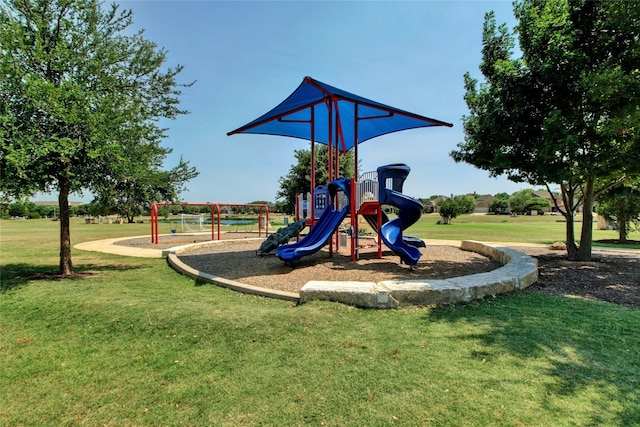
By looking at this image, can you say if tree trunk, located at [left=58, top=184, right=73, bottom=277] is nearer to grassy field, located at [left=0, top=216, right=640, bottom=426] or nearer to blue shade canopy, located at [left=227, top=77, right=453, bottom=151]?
grassy field, located at [left=0, top=216, right=640, bottom=426]

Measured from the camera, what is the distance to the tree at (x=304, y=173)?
27109 mm

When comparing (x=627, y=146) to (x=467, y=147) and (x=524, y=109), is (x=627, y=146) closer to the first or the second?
(x=524, y=109)

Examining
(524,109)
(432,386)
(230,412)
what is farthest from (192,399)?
(524,109)

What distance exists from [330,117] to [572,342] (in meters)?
7.86

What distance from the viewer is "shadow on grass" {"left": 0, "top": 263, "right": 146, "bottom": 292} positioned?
7492 millimetres

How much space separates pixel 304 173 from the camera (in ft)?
92.1

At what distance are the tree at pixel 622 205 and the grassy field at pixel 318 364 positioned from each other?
12528 millimetres

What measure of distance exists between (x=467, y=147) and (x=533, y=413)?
9508 millimetres

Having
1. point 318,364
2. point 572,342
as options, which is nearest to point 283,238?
point 318,364

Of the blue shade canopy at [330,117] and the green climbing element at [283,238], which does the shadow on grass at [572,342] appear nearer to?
the green climbing element at [283,238]

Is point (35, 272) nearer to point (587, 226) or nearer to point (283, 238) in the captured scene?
point (283, 238)

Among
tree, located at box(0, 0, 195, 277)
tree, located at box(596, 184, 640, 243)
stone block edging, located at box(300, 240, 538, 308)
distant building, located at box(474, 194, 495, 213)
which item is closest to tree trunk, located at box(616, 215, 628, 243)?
tree, located at box(596, 184, 640, 243)

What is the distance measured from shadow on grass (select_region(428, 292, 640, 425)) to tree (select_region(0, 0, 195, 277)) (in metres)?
7.62

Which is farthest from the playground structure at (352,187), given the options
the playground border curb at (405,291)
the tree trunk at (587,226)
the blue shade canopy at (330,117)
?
the tree trunk at (587,226)
